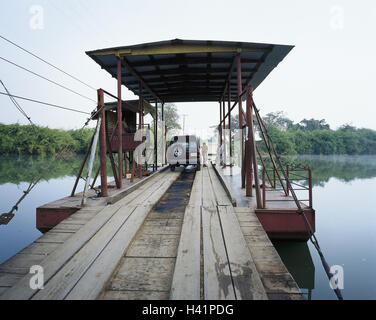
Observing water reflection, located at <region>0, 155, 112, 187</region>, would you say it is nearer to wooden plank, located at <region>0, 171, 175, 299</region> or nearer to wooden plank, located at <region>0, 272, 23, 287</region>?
wooden plank, located at <region>0, 171, 175, 299</region>

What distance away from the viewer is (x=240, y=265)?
2262 millimetres

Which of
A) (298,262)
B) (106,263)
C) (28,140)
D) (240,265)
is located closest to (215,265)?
(240,265)

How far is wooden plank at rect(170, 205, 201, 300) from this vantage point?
1895 millimetres

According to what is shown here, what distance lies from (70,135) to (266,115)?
56649 millimetres

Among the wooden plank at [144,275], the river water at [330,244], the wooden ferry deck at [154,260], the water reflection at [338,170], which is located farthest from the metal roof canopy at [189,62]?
the wooden plank at [144,275]

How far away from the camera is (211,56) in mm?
7078

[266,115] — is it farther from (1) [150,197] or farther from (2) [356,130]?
(1) [150,197]

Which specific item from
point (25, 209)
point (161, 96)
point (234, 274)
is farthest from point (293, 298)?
point (161, 96)

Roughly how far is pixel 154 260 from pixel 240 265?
1.00m

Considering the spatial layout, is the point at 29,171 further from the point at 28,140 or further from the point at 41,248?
the point at 41,248

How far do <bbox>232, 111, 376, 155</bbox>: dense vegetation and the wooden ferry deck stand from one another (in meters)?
44.7

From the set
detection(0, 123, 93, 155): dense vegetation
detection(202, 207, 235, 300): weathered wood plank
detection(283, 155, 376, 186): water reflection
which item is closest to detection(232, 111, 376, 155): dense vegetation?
detection(283, 155, 376, 186): water reflection

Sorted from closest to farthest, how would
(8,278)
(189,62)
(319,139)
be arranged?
(8,278)
(189,62)
(319,139)
